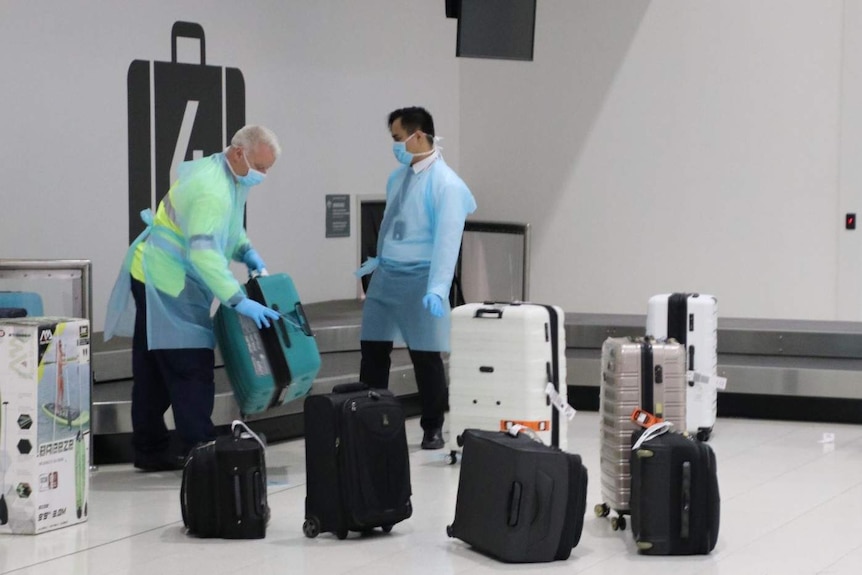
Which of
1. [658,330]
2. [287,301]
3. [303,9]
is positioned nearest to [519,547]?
[287,301]

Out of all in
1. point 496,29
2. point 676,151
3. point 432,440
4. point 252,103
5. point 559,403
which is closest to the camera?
point 559,403

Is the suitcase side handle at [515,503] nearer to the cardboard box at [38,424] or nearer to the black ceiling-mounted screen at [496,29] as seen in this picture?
the cardboard box at [38,424]

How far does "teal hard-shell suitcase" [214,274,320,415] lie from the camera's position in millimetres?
6297

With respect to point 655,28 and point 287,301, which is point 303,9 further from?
point 287,301

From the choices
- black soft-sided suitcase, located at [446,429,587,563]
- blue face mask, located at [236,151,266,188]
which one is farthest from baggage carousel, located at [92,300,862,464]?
black soft-sided suitcase, located at [446,429,587,563]

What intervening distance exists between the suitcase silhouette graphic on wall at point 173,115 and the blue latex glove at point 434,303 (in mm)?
2725

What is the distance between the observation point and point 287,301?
640cm

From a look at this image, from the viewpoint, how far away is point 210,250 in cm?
599

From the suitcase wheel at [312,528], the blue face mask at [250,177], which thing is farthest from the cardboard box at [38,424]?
the blue face mask at [250,177]

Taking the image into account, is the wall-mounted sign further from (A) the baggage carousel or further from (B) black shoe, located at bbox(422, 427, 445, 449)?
(B) black shoe, located at bbox(422, 427, 445, 449)

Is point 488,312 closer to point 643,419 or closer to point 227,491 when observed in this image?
point 643,419

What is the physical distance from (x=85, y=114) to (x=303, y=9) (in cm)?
238

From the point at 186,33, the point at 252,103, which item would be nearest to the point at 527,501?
the point at 186,33

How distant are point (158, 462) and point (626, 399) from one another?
247cm
